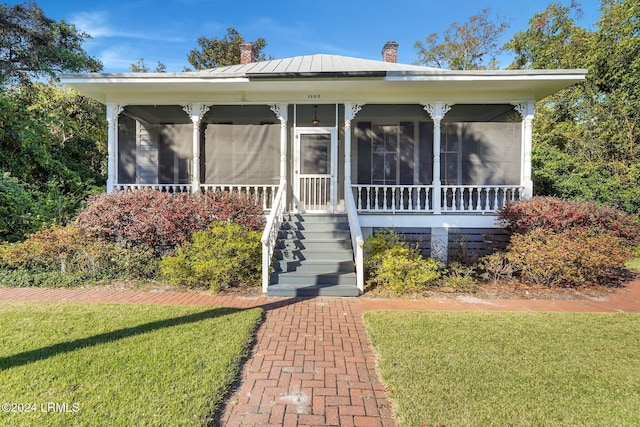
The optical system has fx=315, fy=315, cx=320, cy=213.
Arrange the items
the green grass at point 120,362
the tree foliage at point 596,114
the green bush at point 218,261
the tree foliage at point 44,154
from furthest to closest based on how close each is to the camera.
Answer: the tree foliage at point 596,114 → the tree foliage at point 44,154 → the green bush at point 218,261 → the green grass at point 120,362

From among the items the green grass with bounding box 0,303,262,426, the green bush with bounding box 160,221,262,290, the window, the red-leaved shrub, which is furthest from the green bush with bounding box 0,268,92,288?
the window

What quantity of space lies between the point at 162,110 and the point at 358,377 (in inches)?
364

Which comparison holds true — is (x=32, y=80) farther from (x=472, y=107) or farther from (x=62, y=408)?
(x=472, y=107)

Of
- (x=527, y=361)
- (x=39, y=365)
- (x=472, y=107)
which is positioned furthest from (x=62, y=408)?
(x=472, y=107)

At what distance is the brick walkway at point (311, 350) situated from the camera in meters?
2.53

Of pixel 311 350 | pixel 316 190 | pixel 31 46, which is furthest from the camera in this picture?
pixel 31 46

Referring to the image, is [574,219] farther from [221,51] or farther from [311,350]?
[221,51]

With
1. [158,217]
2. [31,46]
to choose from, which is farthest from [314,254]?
[31,46]

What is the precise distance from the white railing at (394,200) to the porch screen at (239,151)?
2.55 meters

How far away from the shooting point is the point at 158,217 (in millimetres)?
6449

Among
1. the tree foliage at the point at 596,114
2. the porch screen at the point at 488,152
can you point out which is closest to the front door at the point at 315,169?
the porch screen at the point at 488,152

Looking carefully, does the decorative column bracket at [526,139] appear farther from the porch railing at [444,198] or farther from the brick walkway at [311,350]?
the brick walkway at [311,350]

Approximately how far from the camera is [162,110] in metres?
9.28

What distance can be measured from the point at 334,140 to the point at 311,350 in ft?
20.2
